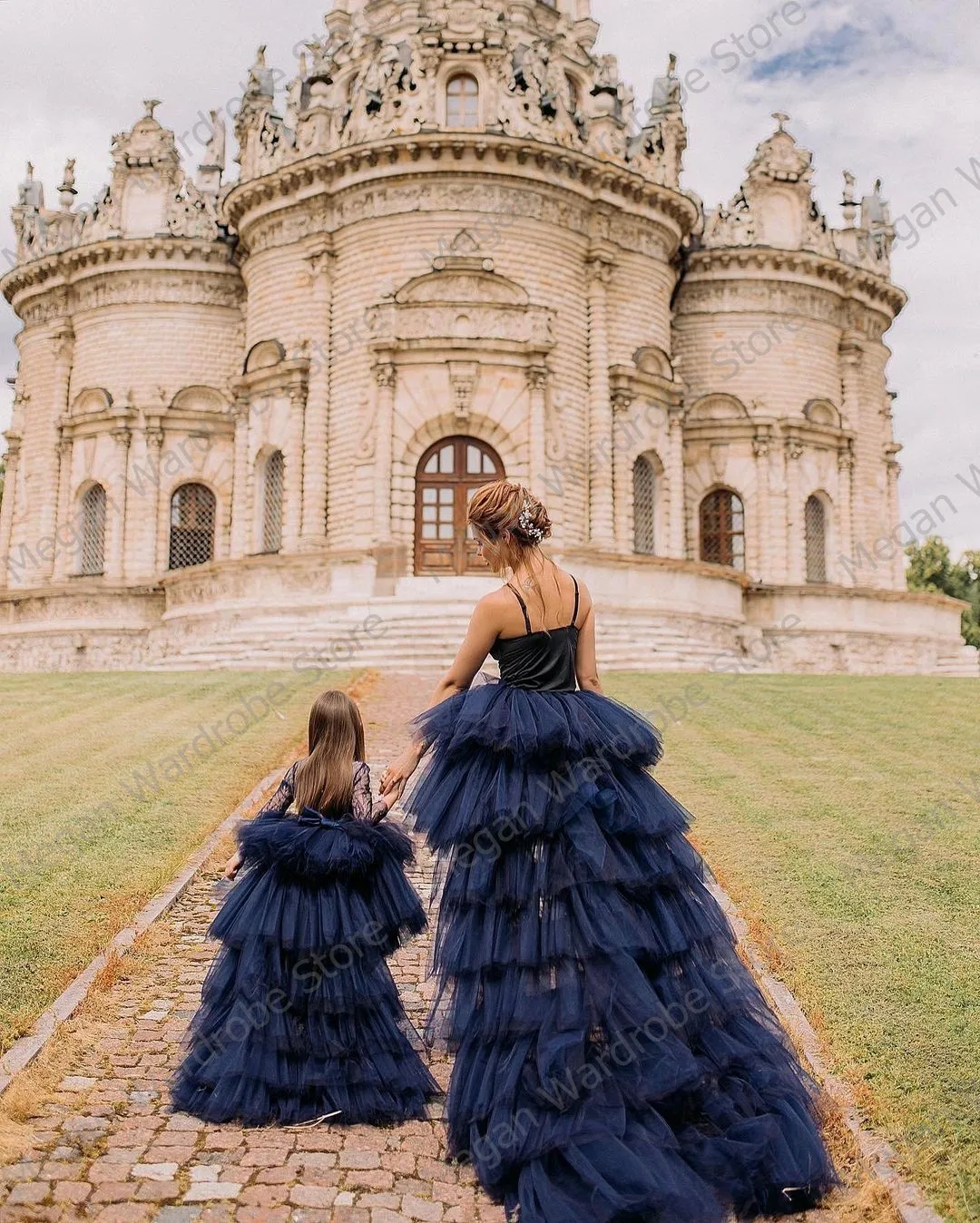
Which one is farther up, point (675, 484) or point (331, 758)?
point (675, 484)

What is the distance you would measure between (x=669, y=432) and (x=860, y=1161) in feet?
90.6

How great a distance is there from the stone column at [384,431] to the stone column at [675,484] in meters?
7.96

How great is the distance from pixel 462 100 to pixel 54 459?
16.0 metres

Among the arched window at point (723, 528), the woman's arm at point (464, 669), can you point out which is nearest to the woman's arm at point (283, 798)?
the woman's arm at point (464, 669)

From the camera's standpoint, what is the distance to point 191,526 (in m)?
33.5

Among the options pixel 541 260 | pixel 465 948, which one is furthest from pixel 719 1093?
pixel 541 260

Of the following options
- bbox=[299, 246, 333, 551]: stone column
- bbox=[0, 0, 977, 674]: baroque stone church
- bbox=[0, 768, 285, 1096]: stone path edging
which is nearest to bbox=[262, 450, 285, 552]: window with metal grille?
bbox=[0, 0, 977, 674]: baroque stone church

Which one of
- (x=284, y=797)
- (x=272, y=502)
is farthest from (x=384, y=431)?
(x=284, y=797)

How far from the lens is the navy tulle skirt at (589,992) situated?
3.76 m

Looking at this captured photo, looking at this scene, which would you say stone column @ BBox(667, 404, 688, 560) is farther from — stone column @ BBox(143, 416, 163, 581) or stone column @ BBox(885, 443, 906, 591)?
stone column @ BBox(143, 416, 163, 581)

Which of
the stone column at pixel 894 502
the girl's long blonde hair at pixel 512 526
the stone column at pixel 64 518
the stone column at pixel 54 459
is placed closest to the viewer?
the girl's long blonde hair at pixel 512 526

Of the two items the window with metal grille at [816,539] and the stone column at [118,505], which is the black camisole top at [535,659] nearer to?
the stone column at [118,505]

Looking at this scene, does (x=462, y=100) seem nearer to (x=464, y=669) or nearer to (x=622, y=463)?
(x=622, y=463)

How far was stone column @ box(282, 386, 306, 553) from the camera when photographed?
27.9m
